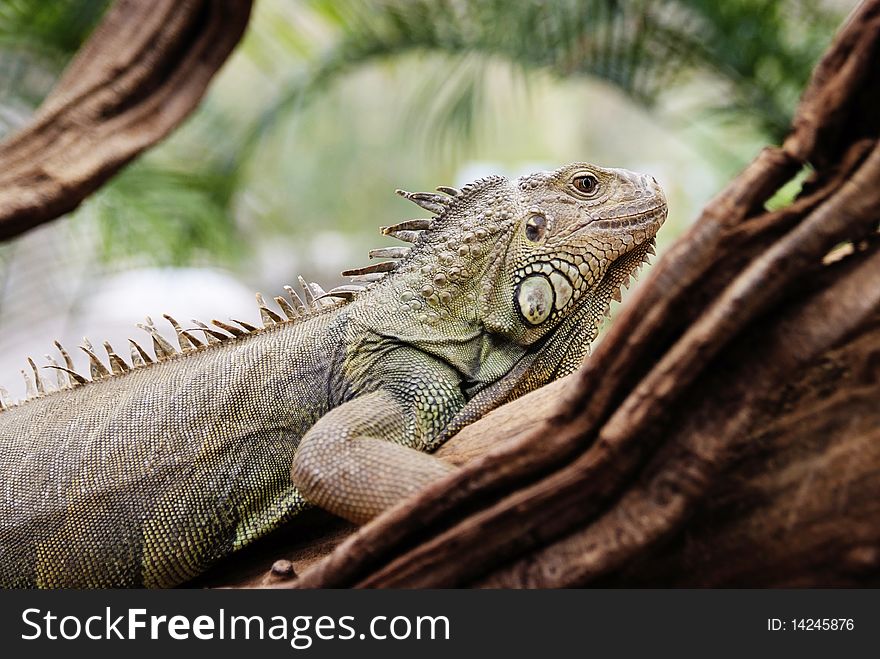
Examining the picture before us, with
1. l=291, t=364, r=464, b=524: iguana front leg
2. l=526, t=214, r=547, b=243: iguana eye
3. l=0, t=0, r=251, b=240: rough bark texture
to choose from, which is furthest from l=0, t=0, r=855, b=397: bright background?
l=291, t=364, r=464, b=524: iguana front leg

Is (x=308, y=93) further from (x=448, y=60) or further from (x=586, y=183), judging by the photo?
(x=586, y=183)

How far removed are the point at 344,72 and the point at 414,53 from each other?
0.80 meters

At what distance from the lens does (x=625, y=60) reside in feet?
26.3

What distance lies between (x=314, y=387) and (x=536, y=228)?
3.57 ft

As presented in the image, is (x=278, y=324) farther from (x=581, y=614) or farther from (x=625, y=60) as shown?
(x=625, y=60)

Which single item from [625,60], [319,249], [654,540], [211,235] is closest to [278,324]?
[654,540]

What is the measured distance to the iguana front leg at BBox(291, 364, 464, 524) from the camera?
8.91ft

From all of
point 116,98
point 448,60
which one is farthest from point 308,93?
point 116,98

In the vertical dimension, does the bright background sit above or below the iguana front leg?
above

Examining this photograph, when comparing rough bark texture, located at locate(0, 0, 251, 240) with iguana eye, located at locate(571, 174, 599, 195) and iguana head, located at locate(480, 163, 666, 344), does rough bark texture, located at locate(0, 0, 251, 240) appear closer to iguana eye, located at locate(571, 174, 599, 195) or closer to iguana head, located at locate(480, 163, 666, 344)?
iguana head, located at locate(480, 163, 666, 344)

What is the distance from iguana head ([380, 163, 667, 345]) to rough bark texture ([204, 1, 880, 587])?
4.14 ft

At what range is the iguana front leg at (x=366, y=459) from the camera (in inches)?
107

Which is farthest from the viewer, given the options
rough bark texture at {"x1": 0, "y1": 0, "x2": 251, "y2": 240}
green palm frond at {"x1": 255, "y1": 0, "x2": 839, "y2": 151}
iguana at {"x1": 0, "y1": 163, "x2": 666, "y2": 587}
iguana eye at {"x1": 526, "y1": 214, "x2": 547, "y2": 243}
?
green palm frond at {"x1": 255, "y1": 0, "x2": 839, "y2": 151}

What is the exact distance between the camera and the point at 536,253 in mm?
3389
